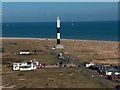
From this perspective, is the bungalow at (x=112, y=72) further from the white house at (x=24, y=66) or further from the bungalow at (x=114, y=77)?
the white house at (x=24, y=66)

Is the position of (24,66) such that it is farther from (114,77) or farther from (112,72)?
(114,77)

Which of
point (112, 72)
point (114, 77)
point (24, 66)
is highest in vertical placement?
point (24, 66)

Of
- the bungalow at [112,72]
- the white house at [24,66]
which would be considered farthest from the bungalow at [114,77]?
the white house at [24,66]

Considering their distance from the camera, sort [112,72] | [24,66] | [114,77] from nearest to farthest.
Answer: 1. [114,77]
2. [112,72]
3. [24,66]

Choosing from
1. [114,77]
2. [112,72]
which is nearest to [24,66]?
[112,72]

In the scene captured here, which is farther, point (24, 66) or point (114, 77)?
point (24, 66)

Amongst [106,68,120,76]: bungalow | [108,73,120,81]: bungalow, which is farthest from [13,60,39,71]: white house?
[108,73,120,81]: bungalow

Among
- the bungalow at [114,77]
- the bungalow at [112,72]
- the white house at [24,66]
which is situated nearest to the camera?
the bungalow at [114,77]

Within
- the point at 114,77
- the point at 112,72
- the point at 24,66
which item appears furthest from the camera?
the point at 24,66

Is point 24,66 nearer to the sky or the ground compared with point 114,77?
nearer to the sky

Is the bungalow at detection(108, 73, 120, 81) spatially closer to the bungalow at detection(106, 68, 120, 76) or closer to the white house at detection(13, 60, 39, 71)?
the bungalow at detection(106, 68, 120, 76)

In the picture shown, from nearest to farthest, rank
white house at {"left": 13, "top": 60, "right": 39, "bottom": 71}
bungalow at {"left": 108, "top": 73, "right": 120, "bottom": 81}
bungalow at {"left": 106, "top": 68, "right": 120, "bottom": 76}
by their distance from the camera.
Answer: bungalow at {"left": 108, "top": 73, "right": 120, "bottom": 81}, bungalow at {"left": 106, "top": 68, "right": 120, "bottom": 76}, white house at {"left": 13, "top": 60, "right": 39, "bottom": 71}

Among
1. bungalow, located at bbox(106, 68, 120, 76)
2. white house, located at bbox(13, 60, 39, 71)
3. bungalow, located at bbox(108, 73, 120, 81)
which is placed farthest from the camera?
white house, located at bbox(13, 60, 39, 71)
